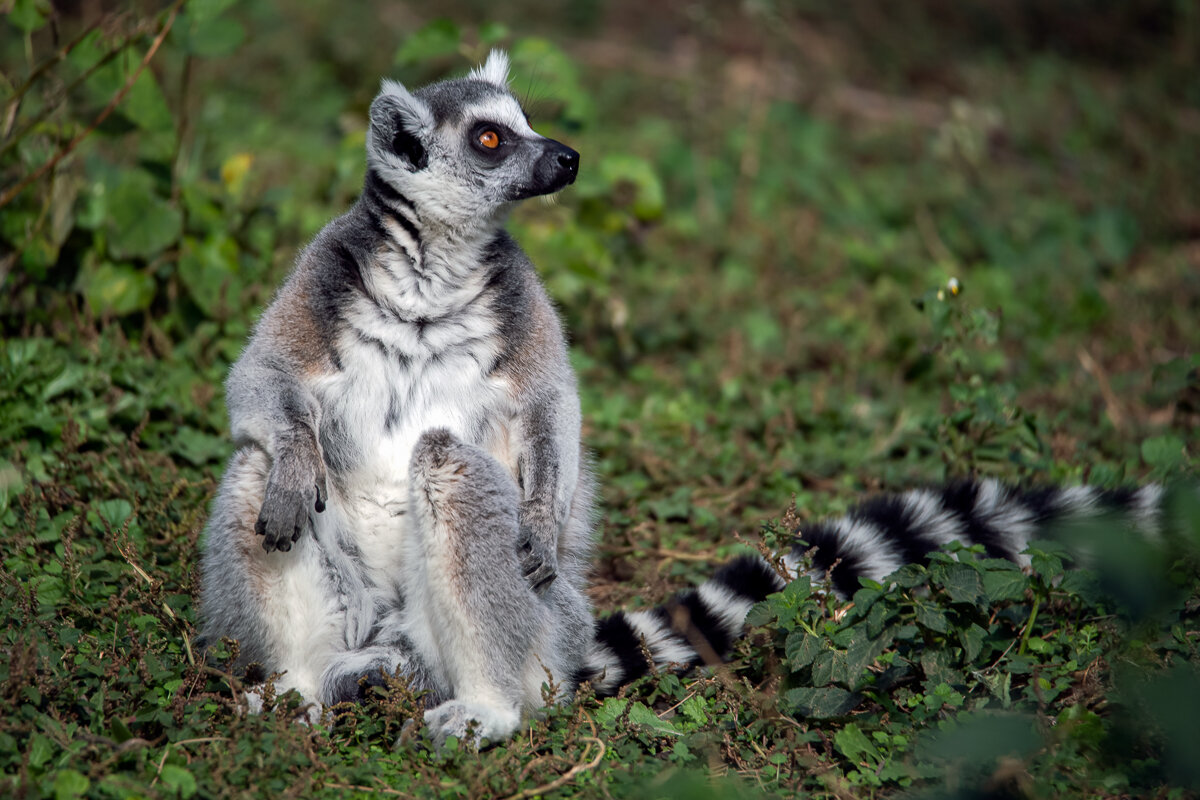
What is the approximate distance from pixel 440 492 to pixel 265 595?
0.56m

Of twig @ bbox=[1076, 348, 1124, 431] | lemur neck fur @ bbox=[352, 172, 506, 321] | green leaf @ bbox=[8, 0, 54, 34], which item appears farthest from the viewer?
twig @ bbox=[1076, 348, 1124, 431]

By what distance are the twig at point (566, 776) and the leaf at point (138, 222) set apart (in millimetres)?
3362

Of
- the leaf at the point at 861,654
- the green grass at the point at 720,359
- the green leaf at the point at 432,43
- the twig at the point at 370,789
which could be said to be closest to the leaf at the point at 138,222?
the green grass at the point at 720,359

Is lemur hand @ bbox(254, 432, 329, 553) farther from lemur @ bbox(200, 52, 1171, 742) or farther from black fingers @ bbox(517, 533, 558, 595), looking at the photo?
black fingers @ bbox(517, 533, 558, 595)

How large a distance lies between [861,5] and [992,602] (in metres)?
9.69

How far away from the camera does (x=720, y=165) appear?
841 cm

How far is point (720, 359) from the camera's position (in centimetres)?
614

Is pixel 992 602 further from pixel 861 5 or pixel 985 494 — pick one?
pixel 861 5

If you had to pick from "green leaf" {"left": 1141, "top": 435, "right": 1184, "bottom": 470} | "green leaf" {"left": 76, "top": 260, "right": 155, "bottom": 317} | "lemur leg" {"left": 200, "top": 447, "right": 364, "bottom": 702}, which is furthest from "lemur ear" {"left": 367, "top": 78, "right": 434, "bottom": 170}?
"green leaf" {"left": 1141, "top": 435, "right": 1184, "bottom": 470}

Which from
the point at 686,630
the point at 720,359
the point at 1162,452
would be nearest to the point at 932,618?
the point at 686,630

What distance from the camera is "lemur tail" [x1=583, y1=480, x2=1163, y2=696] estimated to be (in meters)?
3.33

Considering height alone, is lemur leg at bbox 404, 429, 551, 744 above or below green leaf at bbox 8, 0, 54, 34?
below

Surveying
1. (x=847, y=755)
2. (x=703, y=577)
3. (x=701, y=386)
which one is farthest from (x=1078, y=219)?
(x=847, y=755)

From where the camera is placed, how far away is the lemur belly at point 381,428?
319cm
